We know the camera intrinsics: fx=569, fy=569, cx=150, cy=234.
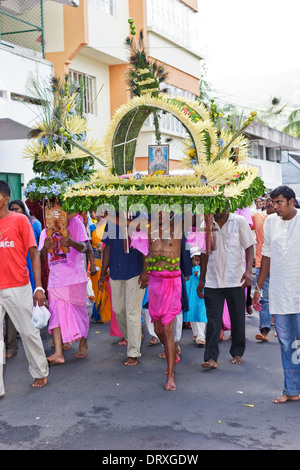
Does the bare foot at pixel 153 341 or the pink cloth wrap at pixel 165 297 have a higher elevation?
the pink cloth wrap at pixel 165 297

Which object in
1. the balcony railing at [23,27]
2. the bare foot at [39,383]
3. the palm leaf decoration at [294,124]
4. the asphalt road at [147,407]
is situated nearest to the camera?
the asphalt road at [147,407]

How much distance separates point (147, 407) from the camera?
5059 millimetres

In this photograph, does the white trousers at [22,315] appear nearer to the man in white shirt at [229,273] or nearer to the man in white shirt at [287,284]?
the man in white shirt at [229,273]

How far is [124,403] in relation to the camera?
5.19m

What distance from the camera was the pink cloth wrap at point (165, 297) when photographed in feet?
18.8

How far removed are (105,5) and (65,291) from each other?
13.3 m

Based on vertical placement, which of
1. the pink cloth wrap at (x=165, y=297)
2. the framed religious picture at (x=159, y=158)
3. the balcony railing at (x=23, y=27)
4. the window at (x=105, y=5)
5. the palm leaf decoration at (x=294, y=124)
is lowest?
the pink cloth wrap at (x=165, y=297)

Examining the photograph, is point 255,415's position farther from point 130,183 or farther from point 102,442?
point 130,183

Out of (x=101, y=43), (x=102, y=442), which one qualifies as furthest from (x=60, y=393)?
(x=101, y=43)

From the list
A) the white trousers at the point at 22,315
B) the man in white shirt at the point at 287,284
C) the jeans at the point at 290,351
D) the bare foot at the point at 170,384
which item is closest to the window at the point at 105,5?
the white trousers at the point at 22,315

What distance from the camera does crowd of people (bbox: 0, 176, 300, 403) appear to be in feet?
16.9

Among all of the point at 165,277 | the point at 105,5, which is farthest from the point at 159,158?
the point at 105,5

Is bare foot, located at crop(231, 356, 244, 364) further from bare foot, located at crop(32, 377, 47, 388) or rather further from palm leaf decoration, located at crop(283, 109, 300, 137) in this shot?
palm leaf decoration, located at crop(283, 109, 300, 137)

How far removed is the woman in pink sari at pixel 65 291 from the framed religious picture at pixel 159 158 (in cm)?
129
